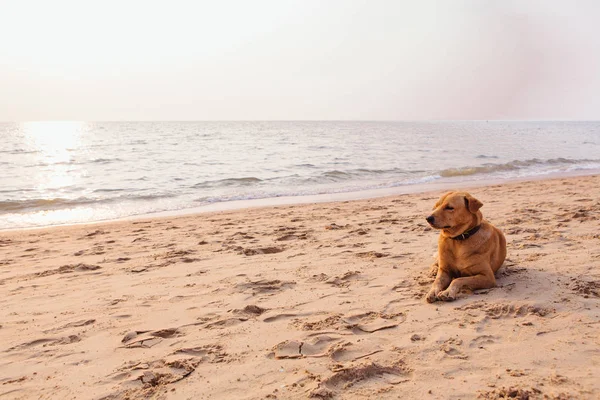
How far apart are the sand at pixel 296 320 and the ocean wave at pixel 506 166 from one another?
1110 cm

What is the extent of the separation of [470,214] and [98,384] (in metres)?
3.36

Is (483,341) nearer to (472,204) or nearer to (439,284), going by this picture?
(439,284)

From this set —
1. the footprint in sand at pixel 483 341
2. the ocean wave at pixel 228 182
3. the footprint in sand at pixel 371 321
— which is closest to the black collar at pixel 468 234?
the footprint in sand at pixel 371 321

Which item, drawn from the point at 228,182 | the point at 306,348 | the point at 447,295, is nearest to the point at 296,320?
the point at 306,348

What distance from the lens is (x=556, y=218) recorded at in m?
6.87

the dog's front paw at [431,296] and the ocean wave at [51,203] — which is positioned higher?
the dog's front paw at [431,296]

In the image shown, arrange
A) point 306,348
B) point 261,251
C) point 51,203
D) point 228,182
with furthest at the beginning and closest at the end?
point 228,182 < point 51,203 < point 261,251 < point 306,348

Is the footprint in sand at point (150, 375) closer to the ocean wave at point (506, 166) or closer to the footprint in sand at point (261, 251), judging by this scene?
the footprint in sand at point (261, 251)

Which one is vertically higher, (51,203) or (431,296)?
(431,296)

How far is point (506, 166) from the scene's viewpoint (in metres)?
19.1

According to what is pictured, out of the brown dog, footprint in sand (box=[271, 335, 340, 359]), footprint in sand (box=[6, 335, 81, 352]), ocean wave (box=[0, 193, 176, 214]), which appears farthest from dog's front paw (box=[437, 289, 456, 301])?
ocean wave (box=[0, 193, 176, 214])

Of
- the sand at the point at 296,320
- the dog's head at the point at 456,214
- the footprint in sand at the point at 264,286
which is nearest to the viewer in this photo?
the sand at the point at 296,320

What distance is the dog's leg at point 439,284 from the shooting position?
3807 mm

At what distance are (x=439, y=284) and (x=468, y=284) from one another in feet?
0.86
